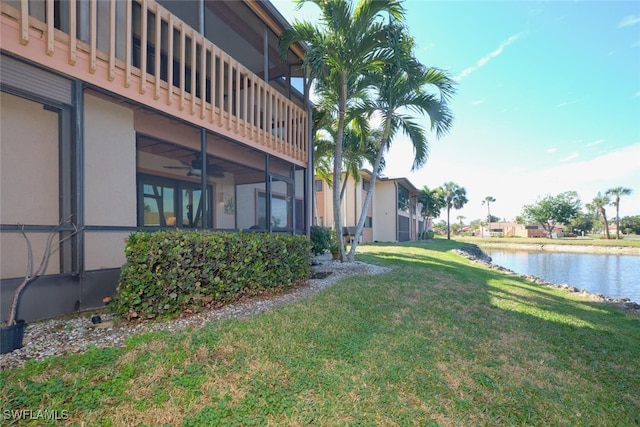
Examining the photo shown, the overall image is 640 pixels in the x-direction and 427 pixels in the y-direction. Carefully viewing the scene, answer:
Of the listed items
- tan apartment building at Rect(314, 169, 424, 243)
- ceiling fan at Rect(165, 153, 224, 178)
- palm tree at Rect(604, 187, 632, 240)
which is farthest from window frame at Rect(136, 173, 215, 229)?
palm tree at Rect(604, 187, 632, 240)

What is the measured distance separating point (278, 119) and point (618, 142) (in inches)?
1180

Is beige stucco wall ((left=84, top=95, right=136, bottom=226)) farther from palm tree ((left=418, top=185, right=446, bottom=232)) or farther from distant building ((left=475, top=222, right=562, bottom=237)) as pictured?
distant building ((left=475, top=222, right=562, bottom=237))

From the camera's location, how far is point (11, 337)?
2.65 metres

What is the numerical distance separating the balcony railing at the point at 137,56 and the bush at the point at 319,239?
11.4ft

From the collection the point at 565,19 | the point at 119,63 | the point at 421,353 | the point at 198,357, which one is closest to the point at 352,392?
the point at 421,353

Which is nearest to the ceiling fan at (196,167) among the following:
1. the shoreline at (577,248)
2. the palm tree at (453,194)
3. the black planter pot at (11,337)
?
the black planter pot at (11,337)

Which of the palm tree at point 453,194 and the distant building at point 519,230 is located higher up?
the palm tree at point 453,194

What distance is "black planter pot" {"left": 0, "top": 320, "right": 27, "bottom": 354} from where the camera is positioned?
8.50 feet

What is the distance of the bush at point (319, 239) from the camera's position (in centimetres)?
1013

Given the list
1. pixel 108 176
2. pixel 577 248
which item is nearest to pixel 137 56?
pixel 108 176

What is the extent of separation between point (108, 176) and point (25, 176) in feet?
3.23

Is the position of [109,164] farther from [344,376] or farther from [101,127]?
[344,376]

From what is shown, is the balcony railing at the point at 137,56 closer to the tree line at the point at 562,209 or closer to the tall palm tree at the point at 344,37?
the tall palm tree at the point at 344,37

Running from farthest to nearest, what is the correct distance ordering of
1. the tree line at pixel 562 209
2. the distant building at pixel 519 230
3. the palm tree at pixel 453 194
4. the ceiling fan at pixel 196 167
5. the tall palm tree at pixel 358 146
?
the distant building at pixel 519 230
the palm tree at pixel 453 194
the tree line at pixel 562 209
the tall palm tree at pixel 358 146
the ceiling fan at pixel 196 167
